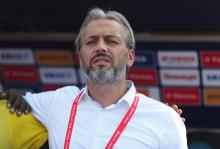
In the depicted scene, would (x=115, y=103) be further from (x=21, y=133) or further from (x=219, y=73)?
(x=219, y=73)

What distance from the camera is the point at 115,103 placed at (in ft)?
8.26

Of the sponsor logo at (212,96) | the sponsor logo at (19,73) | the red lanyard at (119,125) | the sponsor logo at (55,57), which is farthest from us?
the sponsor logo at (19,73)

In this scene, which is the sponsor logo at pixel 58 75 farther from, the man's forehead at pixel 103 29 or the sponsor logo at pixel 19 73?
the man's forehead at pixel 103 29

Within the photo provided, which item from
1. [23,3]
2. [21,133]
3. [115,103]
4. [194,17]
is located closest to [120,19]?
[115,103]

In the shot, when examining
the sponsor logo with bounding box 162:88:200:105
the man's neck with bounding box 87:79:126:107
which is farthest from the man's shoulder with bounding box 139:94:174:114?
the sponsor logo with bounding box 162:88:200:105

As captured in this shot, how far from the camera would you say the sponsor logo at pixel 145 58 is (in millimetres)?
4543

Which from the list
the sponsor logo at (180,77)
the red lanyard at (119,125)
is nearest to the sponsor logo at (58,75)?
the sponsor logo at (180,77)

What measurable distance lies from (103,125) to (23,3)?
247 cm

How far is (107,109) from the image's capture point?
2.49 metres

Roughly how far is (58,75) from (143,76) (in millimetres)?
705

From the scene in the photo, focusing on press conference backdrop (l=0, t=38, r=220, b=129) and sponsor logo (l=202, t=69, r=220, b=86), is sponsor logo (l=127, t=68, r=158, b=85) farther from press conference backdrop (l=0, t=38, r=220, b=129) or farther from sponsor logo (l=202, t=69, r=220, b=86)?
sponsor logo (l=202, t=69, r=220, b=86)

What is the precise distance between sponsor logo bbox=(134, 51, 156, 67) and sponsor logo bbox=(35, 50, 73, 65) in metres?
0.55

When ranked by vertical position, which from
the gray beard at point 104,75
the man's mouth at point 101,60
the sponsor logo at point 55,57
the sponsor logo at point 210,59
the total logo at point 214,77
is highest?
the man's mouth at point 101,60

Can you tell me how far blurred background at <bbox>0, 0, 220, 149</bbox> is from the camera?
4445 mm
